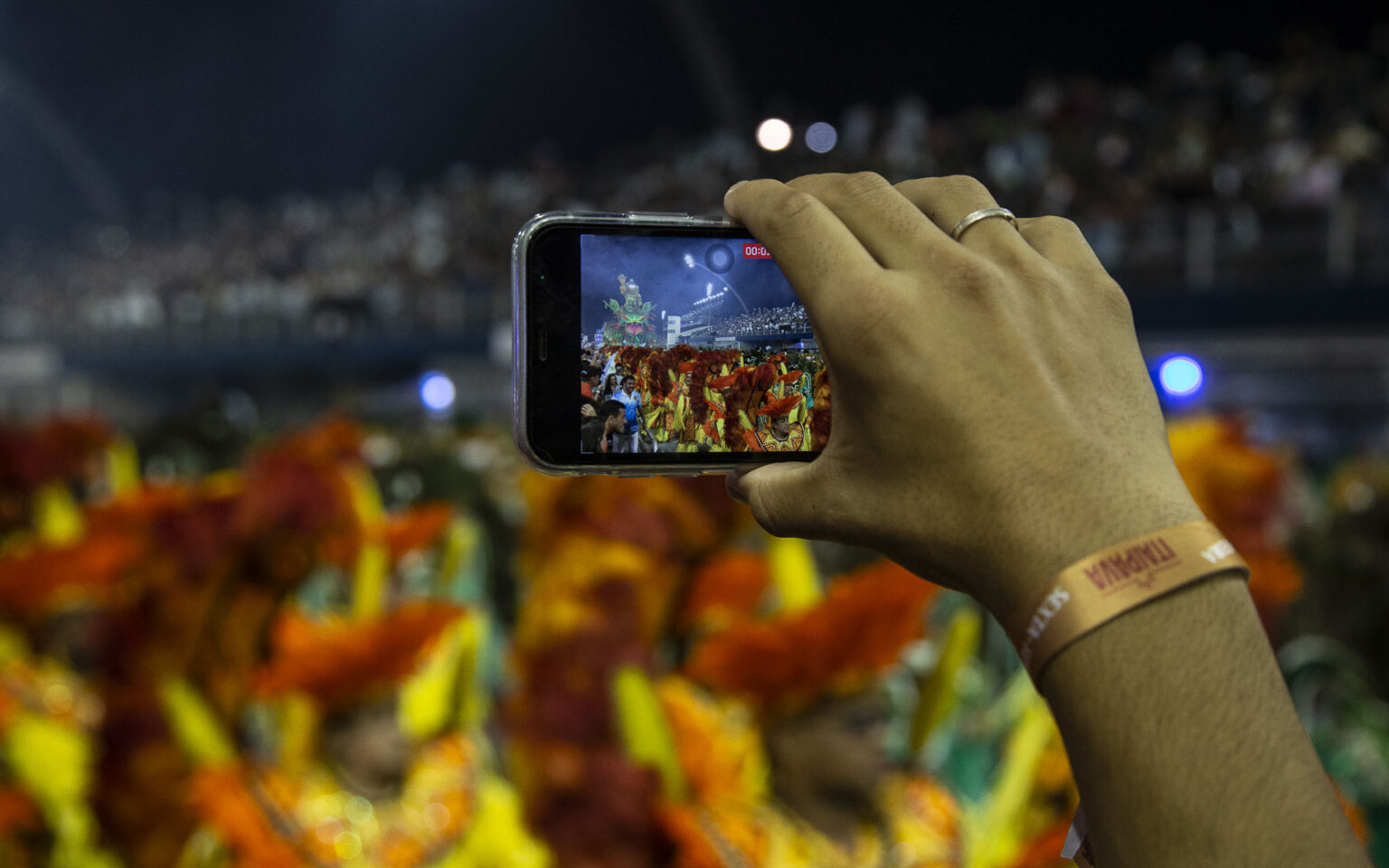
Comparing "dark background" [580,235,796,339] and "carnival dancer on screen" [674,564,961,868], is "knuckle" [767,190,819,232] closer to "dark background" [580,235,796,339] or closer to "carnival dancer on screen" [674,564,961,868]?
"dark background" [580,235,796,339]

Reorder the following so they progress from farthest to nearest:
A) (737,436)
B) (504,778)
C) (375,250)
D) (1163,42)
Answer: (1163,42) < (375,250) < (504,778) < (737,436)

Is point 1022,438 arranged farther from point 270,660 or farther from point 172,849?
point 172,849

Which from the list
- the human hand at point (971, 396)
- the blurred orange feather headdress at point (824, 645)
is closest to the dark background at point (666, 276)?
the human hand at point (971, 396)

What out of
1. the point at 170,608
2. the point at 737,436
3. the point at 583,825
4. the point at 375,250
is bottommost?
the point at 583,825

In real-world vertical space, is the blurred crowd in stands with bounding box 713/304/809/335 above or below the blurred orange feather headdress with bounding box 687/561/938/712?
above

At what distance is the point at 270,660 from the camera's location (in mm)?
1609

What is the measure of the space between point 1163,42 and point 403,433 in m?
3.60

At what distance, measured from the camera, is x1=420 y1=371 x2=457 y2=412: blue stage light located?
556 centimetres

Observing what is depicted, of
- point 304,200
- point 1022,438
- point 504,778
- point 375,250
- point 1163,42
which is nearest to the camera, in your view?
point 1022,438

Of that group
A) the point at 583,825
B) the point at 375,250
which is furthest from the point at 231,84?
the point at 583,825

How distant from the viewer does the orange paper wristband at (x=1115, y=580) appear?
322 millimetres

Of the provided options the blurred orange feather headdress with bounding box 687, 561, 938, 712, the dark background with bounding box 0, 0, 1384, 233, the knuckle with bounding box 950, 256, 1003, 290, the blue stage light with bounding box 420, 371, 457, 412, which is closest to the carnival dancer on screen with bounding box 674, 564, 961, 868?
the blurred orange feather headdress with bounding box 687, 561, 938, 712

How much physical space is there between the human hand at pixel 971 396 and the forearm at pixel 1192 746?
29 millimetres

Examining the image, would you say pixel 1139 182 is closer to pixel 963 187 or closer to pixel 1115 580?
pixel 963 187
